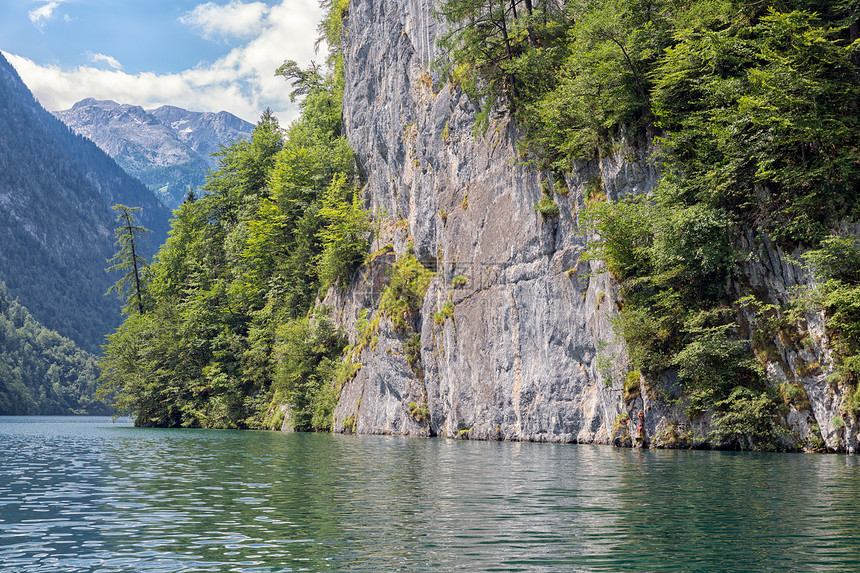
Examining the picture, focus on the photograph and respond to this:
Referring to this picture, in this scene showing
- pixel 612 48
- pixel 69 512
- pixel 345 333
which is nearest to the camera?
pixel 69 512

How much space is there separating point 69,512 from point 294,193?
47542 mm

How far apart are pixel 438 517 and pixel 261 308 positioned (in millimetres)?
49961

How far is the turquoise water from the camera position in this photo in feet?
23.3

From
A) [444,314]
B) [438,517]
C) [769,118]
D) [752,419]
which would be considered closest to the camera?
[438,517]

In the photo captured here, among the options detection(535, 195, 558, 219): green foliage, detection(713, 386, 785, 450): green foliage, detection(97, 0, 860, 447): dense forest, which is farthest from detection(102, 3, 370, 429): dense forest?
detection(713, 386, 785, 450): green foliage

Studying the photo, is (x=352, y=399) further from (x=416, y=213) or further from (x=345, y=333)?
(x=416, y=213)

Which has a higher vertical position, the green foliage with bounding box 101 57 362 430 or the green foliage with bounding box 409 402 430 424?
the green foliage with bounding box 101 57 362 430

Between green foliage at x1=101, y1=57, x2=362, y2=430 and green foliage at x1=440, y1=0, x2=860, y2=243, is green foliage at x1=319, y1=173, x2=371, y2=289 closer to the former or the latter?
green foliage at x1=101, y1=57, x2=362, y2=430

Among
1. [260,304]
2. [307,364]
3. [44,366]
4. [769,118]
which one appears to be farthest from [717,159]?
[44,366]

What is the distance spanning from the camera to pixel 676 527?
8781mm

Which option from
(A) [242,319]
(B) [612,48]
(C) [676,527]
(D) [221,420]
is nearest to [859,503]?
(C) [676,527]

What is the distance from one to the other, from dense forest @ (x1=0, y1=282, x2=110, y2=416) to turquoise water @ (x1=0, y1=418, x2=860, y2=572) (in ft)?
457

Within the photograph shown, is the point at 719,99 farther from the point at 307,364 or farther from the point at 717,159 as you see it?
the point at 307,364

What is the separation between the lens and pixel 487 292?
34531 millimetres
